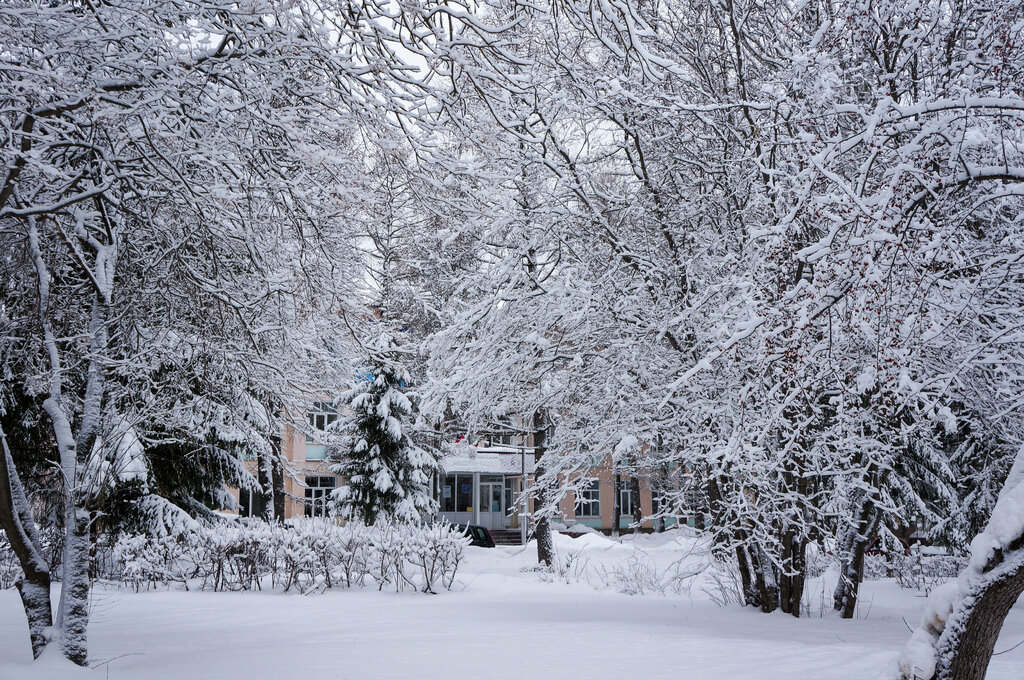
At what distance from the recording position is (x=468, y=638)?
8.80 metres

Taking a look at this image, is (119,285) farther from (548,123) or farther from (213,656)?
(548,123)

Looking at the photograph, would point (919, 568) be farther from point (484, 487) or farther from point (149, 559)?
point (484, 487)

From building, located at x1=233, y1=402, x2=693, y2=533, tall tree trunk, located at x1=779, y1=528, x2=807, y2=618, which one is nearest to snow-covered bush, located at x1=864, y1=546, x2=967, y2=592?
tall tree trunk, located at x1=779, y1=528, x2=807, y2=618

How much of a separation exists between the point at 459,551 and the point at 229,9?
36.5 ft

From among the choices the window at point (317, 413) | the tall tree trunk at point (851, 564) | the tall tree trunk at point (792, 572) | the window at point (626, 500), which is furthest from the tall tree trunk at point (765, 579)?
the window at point (626, 500)

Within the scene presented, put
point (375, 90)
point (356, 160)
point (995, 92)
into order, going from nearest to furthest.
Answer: point (375, 90) → point (356, 160) → point (995, 92)

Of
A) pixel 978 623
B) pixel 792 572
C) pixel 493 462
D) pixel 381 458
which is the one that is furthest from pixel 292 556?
pixel 493 462

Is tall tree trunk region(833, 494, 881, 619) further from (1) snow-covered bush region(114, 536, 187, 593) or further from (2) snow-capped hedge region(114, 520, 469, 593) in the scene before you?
(1) snow-covered bush region(114, 536, 187, 593)

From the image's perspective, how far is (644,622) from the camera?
10.2 metres

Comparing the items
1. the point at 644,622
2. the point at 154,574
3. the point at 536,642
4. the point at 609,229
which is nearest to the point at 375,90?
the point at 609,229

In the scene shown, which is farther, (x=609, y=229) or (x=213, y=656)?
(x=609, y=229)

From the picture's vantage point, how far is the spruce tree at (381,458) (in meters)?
22.9

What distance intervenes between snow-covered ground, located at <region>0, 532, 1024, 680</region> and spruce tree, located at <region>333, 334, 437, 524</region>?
8664 mm

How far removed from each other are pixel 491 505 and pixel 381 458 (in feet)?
64.7
